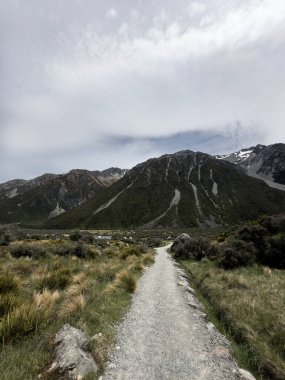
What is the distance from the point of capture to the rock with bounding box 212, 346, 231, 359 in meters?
6.07

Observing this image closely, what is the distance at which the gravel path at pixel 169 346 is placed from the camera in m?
5.36

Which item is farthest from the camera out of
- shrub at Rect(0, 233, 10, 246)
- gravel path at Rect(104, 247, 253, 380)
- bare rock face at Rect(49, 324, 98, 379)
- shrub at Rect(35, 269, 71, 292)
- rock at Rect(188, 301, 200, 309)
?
shrub at Rect(0, 233, 10, 246)

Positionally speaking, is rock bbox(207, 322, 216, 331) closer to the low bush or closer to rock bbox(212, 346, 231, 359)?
rock bbox(212, 346, 231, 359)

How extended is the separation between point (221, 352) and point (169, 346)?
47.6 inches

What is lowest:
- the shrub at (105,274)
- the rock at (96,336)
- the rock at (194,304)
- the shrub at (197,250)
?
the shrub at (197,250)

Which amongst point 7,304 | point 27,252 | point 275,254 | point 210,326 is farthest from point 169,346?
point 27,252

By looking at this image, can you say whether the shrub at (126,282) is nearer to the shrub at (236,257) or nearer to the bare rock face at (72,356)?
the bare rock face at (72,356)

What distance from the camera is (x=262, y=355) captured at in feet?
19.2

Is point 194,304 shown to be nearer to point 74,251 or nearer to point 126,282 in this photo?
point 126,282

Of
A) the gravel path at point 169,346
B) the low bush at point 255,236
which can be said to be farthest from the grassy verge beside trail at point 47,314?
the low bush at point 255,236

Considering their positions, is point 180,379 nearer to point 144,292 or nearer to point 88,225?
point 144,292

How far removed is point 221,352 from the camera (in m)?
6.22

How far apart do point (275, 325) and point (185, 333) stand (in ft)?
7.74

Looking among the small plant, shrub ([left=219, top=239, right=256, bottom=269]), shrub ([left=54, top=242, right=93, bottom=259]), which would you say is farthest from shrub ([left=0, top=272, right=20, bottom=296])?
shrub ([left=219, top=239, right=256, bottom=269])
